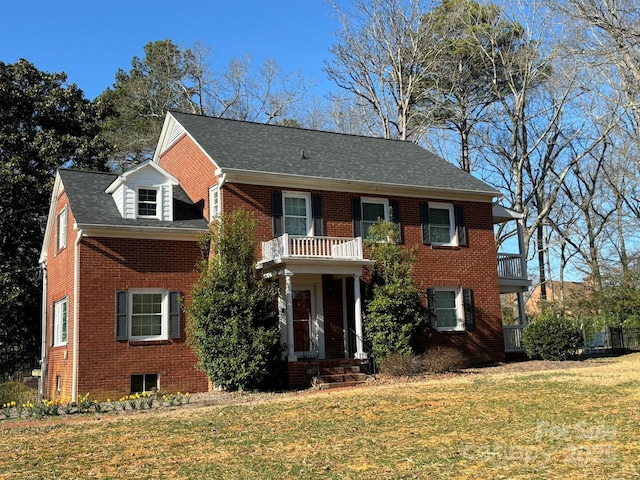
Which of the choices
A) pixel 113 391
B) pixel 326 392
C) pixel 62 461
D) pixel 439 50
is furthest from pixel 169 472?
pixel 439 50

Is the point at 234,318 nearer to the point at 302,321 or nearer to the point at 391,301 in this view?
the point at 302,321

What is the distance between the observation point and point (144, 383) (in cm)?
1880

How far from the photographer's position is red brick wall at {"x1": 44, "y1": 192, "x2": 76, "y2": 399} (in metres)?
19.2

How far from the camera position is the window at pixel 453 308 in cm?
2277

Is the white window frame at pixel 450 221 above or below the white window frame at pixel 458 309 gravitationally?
above

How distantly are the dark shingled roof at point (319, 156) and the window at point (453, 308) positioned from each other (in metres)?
3.53

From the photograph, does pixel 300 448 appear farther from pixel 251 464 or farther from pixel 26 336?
pixel 26 336

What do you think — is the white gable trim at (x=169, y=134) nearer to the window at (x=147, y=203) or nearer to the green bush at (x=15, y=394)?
Result: the window at (x=147, y=203)

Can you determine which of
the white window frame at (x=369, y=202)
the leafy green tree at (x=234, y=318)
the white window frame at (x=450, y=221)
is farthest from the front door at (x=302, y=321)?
the white window frame at (x=450, y=221)

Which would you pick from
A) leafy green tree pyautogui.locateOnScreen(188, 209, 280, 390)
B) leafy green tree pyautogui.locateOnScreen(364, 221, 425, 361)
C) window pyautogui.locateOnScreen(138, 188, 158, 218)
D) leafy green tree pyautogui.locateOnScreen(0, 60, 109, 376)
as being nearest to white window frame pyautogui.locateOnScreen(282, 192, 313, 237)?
leafy green tree pyautogui.locateOnScreen(364, 221, 425, 361)

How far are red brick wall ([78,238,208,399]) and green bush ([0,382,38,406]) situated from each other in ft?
5.09

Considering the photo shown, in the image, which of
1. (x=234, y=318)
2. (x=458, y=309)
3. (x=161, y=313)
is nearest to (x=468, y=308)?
(x=458, y=309)

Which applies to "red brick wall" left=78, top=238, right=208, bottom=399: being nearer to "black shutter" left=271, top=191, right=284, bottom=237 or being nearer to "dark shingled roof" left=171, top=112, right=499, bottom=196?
"black shutter" left=271, top=191, right=284, bottom=237

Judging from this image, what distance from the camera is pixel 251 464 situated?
8.45 m
